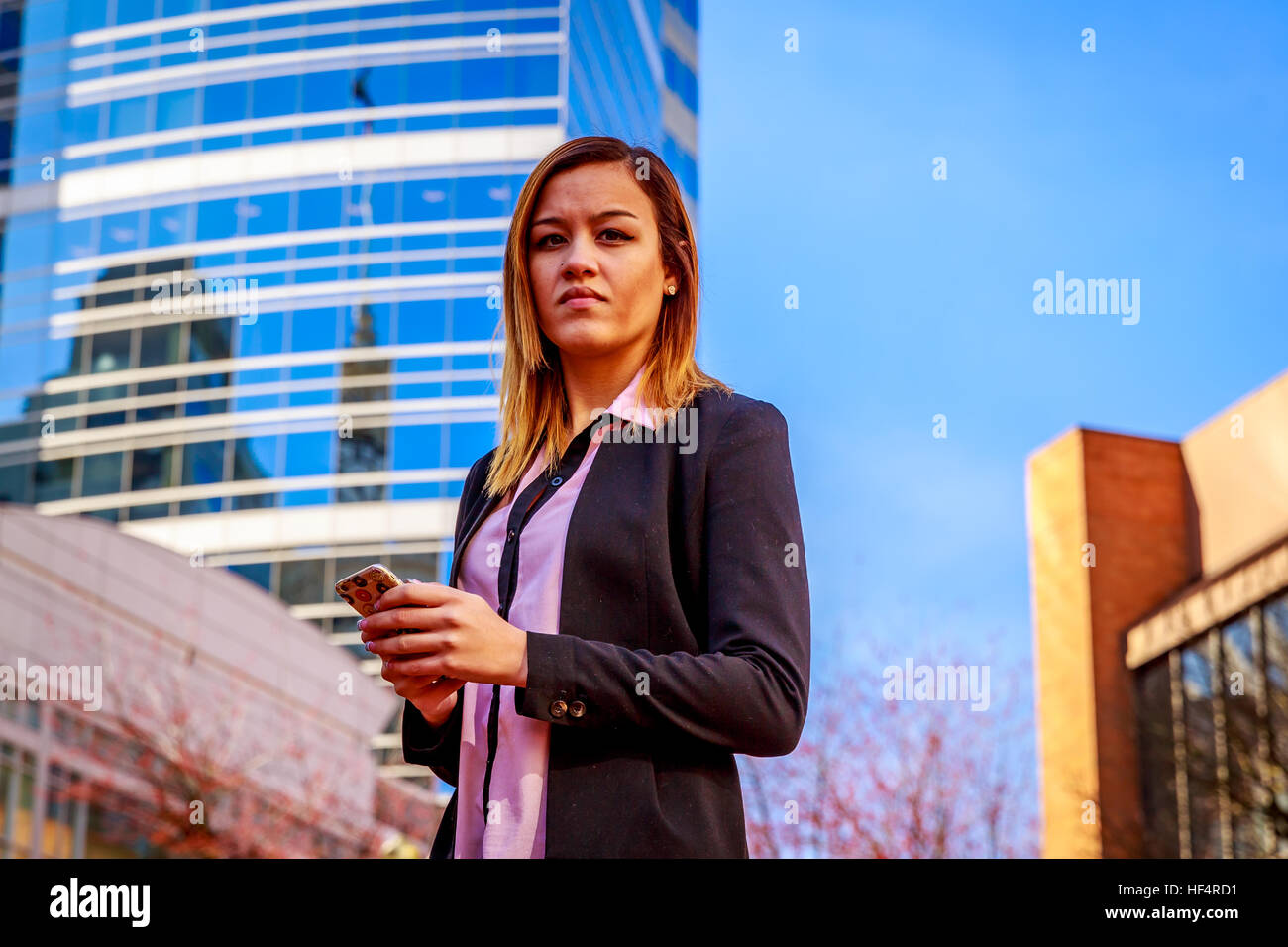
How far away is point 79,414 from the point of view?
38469 millimetres

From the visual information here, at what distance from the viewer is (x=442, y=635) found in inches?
56.4

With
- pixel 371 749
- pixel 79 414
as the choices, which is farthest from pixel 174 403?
pixel 371 749

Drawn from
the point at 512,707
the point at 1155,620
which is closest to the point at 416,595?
the point at 512,707

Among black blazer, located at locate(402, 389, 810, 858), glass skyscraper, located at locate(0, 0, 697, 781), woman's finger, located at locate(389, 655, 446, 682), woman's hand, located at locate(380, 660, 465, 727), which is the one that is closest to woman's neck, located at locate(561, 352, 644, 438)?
black blazer, located at locate(402, 389, 810, 858)

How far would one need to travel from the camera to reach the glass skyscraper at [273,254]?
117 ft

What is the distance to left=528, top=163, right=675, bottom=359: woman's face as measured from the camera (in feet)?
5.83

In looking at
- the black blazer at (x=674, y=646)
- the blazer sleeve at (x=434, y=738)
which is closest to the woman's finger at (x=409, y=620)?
the black blazer at (x=674, y=646)

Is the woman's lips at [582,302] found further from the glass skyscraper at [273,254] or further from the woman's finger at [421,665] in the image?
the glass skyscraper at [273,254]

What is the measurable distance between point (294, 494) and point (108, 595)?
30.6 feet

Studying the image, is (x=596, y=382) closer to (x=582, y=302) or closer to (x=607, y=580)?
(x=582, y=302)

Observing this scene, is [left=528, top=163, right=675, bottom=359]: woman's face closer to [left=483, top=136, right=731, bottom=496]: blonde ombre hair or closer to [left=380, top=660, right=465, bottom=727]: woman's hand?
[left=483, top=136, right=731, bottom=496]: blonde ombre hair

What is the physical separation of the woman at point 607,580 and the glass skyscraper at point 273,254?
3238cm

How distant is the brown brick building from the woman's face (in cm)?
1904
